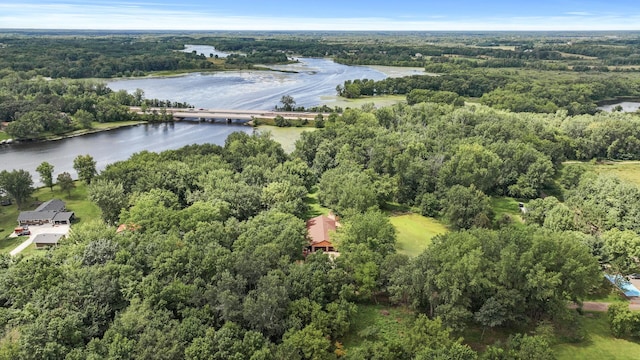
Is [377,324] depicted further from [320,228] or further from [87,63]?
[87,63]

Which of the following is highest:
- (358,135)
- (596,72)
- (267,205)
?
(596,72)

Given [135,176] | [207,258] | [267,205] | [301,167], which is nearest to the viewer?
[207,258]

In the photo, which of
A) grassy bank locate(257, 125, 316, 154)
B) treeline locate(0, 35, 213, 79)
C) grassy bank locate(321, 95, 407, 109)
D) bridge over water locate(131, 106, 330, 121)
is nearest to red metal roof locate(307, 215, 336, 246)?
grassy bank locate(257, 125, 316, 154)

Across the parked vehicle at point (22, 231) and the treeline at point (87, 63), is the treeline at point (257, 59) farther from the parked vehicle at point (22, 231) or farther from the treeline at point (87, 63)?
the parked vehicle at point (22, 231)

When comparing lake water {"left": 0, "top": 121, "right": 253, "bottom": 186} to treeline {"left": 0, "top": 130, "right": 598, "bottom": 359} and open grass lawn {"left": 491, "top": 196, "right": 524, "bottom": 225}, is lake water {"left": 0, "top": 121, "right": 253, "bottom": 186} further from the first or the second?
open grass lawn {"left": 491, "top": 196, "right": 524, "bottom": 225}

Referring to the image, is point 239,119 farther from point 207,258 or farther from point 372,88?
point 207,258

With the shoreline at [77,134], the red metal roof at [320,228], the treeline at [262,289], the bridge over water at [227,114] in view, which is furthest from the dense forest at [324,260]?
the bridge over water at [227,114]

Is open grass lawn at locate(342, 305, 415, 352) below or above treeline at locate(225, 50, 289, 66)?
below

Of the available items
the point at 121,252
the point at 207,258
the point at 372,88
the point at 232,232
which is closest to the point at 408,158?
the point at 232,232
